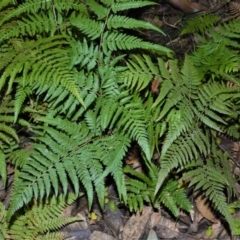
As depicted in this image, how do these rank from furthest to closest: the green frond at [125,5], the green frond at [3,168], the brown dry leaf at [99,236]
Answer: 1. the brown dry leaf at [99,236]
2. the green frond at [3,168]
3. the green frond at [125,5]

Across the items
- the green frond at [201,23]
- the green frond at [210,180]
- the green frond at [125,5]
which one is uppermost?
the green frond at [201,23]

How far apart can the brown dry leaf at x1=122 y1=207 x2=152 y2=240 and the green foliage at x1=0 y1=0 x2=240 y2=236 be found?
185 millimetres

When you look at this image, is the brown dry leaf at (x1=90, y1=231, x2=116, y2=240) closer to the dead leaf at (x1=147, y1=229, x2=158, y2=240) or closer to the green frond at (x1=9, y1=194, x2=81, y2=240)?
the green frond at (x1=9, y1=194, x2=81, y2=240)

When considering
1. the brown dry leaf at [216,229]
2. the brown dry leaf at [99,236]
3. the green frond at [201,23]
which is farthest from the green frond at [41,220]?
the green frond at [201,23]

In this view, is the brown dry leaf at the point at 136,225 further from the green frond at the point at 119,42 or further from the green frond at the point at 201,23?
the green frond at the point at 201,23

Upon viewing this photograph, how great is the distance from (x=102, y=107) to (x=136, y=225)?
1.26 metres

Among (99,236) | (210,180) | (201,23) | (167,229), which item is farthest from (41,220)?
(201,23)

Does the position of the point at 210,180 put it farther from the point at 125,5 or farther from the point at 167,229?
Answer: the point at 125,5

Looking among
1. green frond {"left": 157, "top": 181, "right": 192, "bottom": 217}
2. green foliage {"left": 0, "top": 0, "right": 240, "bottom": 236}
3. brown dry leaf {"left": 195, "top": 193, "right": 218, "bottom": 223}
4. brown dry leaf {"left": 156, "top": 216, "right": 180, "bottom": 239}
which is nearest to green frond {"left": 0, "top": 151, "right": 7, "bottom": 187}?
green foliage {"left": 0, "top": 0, "right": 240, "bottom": 236}

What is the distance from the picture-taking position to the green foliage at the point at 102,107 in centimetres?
346

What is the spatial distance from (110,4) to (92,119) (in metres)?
0.97

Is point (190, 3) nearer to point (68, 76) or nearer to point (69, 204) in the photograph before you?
point (68, 76)

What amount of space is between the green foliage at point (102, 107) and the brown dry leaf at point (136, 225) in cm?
18

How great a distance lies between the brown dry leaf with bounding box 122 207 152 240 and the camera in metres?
4.03
